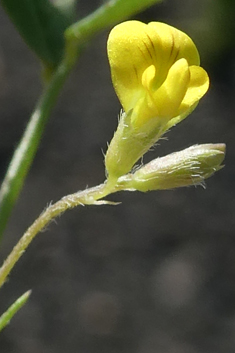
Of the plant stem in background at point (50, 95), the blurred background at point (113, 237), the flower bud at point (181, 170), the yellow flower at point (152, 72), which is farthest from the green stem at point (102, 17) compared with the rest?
the blurred background at point (113, 237)

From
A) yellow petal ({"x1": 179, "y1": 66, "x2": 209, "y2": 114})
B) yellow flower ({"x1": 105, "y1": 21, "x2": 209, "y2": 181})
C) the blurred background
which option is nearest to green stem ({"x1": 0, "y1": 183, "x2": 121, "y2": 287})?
yellow flower ({"x1": 105, "y1": 21, "x2": 209, "y2": 181})

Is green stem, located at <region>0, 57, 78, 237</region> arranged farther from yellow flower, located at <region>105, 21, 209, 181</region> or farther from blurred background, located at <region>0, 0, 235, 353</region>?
blurred background, located at <region>0, 0, 235, 353</region>

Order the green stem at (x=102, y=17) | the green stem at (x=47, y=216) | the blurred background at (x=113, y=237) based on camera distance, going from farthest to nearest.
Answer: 1. the blurred background at (x=113, y=237)
2. the green stem at (x=102, y=17)
3. the green stem at (x=47, y=216)

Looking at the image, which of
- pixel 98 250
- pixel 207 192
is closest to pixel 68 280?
pixel 98 250

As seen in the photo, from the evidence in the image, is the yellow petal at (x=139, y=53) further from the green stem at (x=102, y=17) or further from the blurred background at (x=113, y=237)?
the blurred background at (x=113, y=237)

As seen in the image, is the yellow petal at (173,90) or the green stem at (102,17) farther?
the green stem at (102,17)

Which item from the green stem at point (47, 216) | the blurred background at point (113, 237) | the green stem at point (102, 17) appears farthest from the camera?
the blurred background at point (113, 237)
